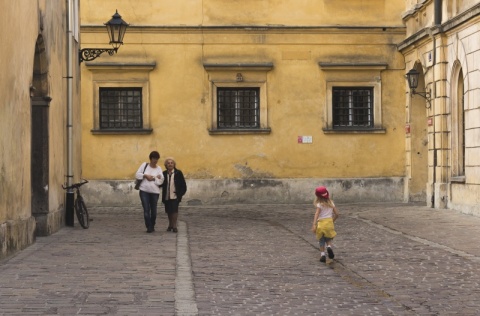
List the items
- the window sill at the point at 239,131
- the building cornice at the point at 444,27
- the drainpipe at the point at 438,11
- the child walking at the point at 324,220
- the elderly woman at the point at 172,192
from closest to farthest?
the child walking at the point at 324,220 < the elderly woman at the point at 172,192 < the building cornice at the point at 444,27 < the drainpipe at the point at 438,11 < the window sill at the point at 239,131

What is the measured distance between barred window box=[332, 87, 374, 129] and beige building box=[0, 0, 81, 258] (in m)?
8.46

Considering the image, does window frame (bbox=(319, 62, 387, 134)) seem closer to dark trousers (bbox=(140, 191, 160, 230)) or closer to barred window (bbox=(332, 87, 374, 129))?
barred window (bbox=(332, 87, 374, 129))

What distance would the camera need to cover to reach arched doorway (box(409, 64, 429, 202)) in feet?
92.3

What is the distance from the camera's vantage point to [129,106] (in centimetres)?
2825

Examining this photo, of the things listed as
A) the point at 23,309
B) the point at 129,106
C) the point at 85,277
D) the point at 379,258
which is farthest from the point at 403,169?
the point at 23,309

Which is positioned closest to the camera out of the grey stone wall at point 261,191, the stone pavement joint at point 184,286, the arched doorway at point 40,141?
the stone pavement joint at point 184,286

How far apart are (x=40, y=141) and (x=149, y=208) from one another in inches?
97.8

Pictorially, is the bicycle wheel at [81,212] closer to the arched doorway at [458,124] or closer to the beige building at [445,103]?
the beige building at [445,103]

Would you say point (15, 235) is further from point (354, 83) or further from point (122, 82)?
point (354, 83)

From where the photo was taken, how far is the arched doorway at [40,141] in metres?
17.7

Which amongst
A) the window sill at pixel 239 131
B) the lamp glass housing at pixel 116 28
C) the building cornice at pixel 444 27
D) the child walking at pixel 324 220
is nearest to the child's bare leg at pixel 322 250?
the child walking at pixel 324 220

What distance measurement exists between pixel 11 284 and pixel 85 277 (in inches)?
38.9

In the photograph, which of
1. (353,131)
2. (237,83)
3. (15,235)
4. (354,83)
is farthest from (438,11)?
(15,235)

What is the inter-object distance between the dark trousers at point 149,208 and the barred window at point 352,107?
10.6 metres
